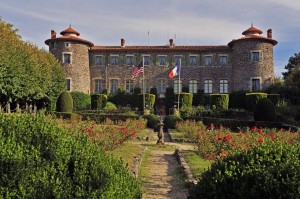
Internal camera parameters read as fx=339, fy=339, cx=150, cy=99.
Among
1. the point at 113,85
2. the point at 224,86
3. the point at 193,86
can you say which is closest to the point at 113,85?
the point at 113,85

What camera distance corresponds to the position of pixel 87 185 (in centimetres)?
335

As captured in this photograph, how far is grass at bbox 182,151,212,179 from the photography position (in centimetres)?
873

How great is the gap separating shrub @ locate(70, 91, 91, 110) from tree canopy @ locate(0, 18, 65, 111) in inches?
141

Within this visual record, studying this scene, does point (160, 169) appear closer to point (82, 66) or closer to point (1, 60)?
point (1, 60)

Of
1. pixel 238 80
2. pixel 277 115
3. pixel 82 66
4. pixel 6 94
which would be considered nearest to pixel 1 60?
pixel 6 94

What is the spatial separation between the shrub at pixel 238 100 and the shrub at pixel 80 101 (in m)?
15.1

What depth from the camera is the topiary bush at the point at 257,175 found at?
3232 millimetres

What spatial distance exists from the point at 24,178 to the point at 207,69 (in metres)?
37.1

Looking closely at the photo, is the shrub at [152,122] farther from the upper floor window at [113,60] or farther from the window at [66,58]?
the window at [66,58]

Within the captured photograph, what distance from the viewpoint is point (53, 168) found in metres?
3.42

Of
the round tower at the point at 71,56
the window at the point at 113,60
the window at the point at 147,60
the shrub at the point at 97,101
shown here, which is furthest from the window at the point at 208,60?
the round tower at the point at 71,56

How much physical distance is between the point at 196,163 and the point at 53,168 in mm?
7227

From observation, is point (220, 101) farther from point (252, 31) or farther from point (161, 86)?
point (252, 31)

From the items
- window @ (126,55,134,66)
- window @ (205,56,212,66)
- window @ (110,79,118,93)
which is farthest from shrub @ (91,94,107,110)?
window @ (205,56,212,66)
